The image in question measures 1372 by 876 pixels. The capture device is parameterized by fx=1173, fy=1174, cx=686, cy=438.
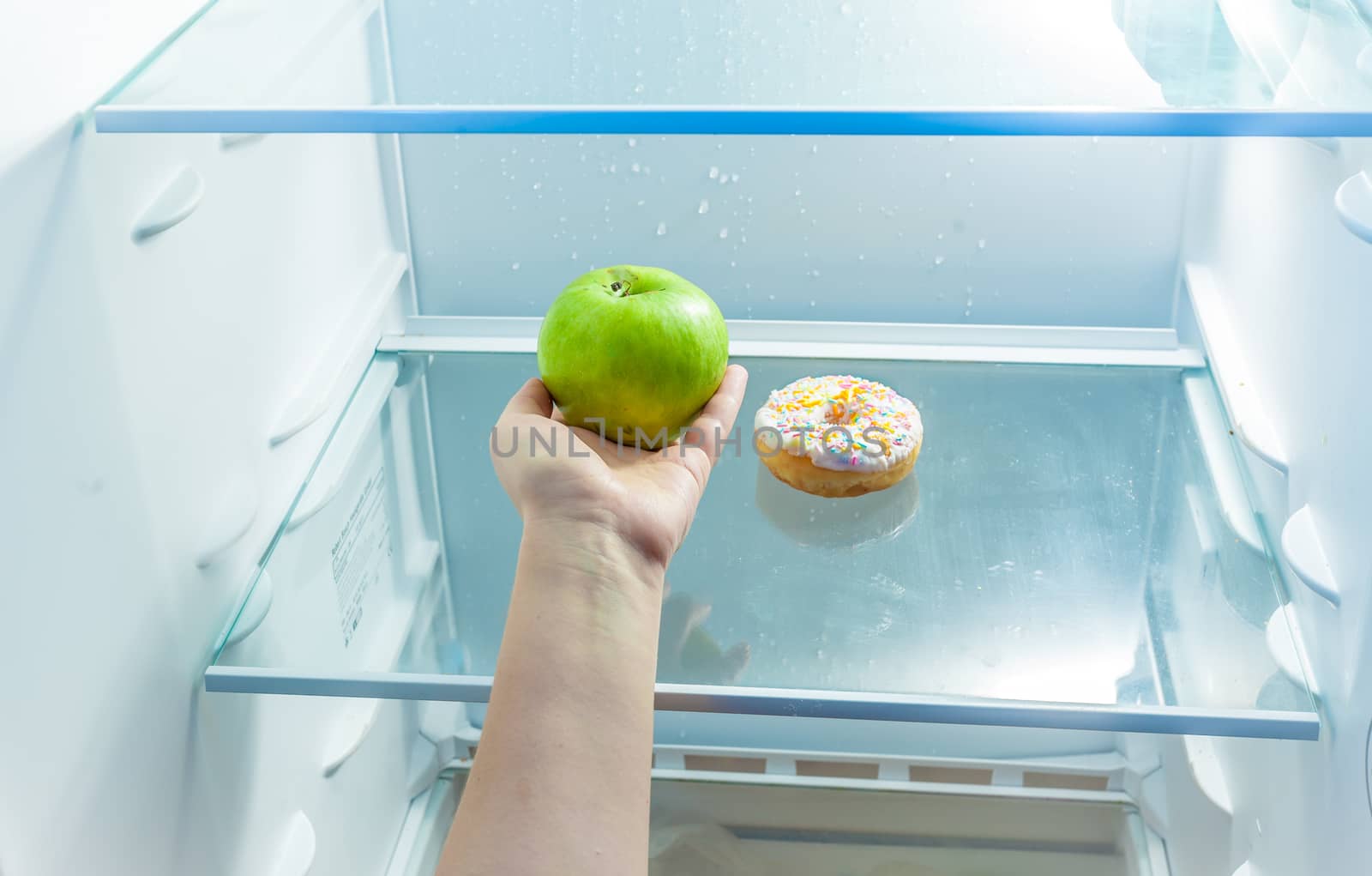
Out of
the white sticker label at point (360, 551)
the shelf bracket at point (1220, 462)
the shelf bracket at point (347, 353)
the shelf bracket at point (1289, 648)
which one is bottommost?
the white sticker label at point (360, 551)

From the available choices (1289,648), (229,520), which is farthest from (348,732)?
(1289,648)

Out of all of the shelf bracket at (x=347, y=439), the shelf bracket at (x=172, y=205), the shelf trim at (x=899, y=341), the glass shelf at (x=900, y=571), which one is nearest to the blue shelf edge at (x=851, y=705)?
the glass shelf at (x=900, y=571)

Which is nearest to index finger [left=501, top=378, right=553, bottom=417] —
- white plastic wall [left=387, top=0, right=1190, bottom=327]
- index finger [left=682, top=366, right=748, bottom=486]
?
index finger [left=682, top=366, right=748, bottom=486]

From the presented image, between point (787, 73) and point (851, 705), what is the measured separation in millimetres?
437

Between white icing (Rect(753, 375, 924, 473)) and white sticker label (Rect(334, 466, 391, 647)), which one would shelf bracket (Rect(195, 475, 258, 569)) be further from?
white icing (Rect(753, 375, 924, 473))

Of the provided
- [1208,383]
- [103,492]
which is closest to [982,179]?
[1208,383]

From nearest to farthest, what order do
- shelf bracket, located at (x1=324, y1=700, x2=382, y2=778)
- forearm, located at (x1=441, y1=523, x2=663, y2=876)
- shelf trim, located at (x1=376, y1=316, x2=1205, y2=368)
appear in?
forearm, located at (x1=441, y1=523, x2=663, y2=876) → shelf bracket, located at (x1=324, y1=700, x2=382, y2=778) → shelf trim, located at (x1=376, y1=316, x2=1205, y2=368)

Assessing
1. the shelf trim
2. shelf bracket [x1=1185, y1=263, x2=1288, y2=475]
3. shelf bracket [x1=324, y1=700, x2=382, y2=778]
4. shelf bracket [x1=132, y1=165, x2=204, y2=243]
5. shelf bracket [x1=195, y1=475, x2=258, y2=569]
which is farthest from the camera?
the shelf trim

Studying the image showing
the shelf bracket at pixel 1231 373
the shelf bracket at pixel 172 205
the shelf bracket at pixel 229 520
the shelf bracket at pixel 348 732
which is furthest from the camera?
the shelf bracket at pixel 348 732

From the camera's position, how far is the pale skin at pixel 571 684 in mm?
539

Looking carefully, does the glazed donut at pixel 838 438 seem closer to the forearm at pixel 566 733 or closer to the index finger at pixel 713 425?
the index finger at pixel 713 425

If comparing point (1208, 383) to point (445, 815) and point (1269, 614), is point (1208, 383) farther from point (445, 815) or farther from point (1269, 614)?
point (445, 815)

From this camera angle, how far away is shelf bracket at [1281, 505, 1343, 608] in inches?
32.4

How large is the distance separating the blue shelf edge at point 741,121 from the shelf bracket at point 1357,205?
3.7 inches
